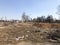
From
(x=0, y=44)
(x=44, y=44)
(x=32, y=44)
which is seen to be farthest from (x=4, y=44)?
(x=44, y=44)

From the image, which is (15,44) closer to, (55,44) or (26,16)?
(55,44)

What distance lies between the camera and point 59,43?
38.7 feet

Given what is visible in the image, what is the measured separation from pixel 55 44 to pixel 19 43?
2915 millimetres

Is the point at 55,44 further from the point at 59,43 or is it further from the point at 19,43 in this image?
the point at 19,43

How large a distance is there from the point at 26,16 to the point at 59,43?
152 ft

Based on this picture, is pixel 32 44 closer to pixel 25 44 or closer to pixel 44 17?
pixel 25 44

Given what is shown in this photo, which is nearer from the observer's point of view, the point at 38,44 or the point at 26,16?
the point at 38,44

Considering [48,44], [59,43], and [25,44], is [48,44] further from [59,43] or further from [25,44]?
[25,44]

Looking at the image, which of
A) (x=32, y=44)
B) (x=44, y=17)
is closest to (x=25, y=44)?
(x=32, y=44)

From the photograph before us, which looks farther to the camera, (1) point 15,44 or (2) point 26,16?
(2) point 26,16

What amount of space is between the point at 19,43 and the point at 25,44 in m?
0.73

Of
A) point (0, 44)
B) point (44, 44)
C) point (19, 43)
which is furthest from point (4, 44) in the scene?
point (44, 44)

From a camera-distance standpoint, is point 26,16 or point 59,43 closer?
point 59,43

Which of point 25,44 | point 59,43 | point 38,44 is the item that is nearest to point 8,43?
point 25,44
